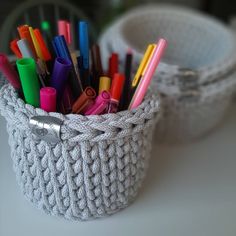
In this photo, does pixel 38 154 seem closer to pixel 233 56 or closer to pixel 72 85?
pixel 72 85

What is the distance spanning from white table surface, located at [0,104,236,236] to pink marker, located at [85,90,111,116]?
0.12 metres

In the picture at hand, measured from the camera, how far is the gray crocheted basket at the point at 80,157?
1.08 ft

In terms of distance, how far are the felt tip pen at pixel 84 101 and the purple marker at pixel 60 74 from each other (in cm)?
2

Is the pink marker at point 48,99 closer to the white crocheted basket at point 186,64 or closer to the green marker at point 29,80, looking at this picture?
the green marker at point 29,80

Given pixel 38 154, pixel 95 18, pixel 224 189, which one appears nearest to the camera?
pixel 38 154

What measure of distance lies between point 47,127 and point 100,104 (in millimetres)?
53

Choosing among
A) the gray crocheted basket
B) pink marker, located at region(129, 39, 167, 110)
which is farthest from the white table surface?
pink marker, located at region(129, 39, 167, 110)

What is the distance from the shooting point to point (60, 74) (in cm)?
34

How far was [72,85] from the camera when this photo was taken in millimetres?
364

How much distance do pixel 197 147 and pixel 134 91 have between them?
0.18 m

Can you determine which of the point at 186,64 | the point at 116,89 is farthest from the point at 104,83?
the point at 186,64

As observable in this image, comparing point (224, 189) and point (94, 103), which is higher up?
point (94, 103)

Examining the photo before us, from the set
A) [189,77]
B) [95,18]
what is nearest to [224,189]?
[189,77]

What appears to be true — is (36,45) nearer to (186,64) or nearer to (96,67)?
(96,67)
